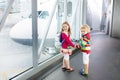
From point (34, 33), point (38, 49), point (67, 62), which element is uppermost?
point (34, 33)

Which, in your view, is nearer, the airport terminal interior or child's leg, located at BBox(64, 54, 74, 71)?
the airport terminal interior

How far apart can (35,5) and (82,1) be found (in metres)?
3.37

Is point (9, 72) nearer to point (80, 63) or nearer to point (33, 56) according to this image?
point (33, 56)

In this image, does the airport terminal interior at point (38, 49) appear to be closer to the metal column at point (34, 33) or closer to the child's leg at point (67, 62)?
the metal column at point (34, 33)

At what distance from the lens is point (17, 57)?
4359mm

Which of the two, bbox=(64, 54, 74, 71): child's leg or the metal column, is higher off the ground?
the metal column

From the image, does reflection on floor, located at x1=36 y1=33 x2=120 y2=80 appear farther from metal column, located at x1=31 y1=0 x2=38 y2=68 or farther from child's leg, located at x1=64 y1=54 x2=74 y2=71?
metal column, located at x1=31 y1=0 x2=38 y2=68

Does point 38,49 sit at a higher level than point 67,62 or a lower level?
higher

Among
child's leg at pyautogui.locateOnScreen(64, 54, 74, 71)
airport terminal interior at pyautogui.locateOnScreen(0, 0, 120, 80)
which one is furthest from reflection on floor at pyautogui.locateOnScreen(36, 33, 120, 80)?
child's leg at pyautogui.locateOnScreen(64, 54, 74, 71)

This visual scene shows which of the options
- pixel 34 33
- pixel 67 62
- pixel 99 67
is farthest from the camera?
pixel 99 67

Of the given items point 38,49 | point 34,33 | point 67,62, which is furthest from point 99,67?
point 34,33

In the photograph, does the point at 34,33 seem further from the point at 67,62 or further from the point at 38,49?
the point at 67,62

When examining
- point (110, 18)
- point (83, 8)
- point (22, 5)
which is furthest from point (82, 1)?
point (22, 5)

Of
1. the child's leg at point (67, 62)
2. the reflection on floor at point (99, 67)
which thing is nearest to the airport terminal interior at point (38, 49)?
the reflection on floor at point (99, 67)
